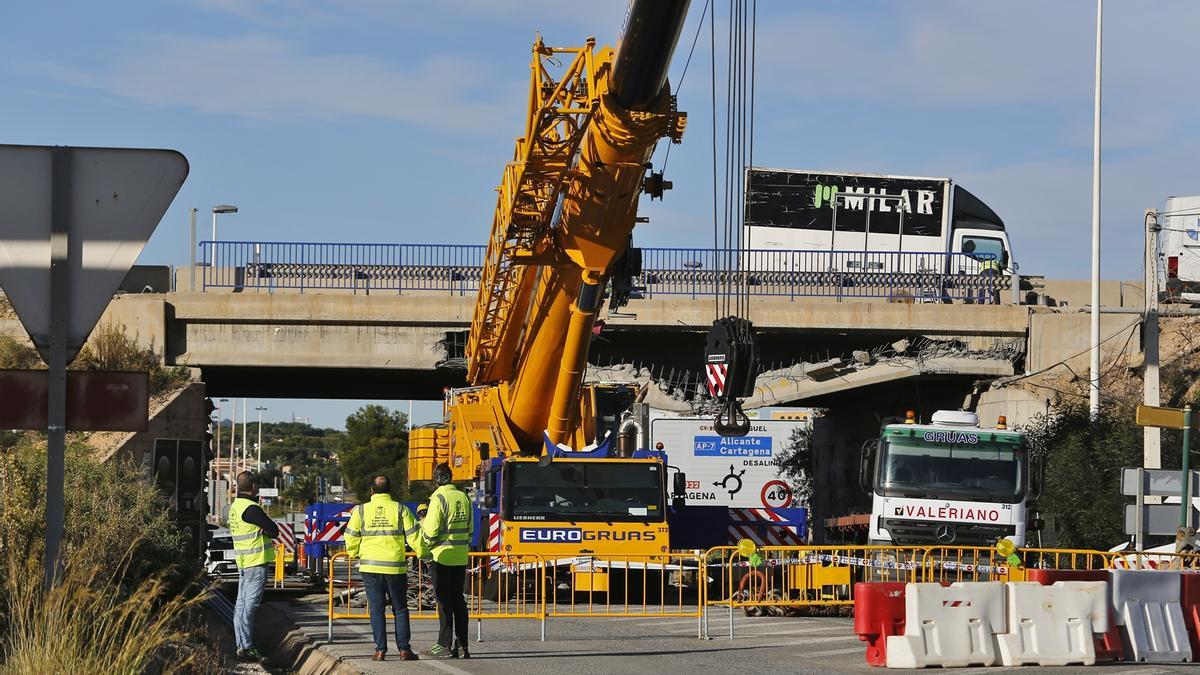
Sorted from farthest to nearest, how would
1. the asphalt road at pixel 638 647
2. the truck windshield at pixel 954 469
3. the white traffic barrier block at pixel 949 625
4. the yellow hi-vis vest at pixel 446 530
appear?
the truck windshield at pixel 954 469 → the yellow hi-vis vest at pixel 446 530 → the white traffic barrier block at pixel 949 625 → the asphalt road at pixel 638 647

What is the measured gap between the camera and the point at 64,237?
22.7 ft

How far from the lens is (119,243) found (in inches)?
274

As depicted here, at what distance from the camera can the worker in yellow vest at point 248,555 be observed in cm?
1426

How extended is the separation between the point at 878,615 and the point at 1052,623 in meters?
1.52

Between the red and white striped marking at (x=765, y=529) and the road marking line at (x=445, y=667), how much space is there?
1098 cm

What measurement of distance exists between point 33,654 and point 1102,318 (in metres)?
30.7

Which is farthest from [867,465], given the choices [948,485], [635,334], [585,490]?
[635,334]

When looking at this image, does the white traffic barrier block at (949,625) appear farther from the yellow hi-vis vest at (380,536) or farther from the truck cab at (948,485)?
the truck cab at (948,485)

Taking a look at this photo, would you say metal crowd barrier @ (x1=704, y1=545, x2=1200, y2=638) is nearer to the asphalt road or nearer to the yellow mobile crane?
the asphalt road

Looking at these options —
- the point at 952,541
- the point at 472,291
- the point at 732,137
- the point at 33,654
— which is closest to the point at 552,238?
the point at 732,137

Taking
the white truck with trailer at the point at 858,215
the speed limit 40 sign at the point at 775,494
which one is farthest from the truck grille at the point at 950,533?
the white truck with trailer at the point at 858,215

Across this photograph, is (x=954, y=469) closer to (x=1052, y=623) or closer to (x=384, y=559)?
(x=1052, y=623)

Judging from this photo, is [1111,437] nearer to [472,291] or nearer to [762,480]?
[762,480]

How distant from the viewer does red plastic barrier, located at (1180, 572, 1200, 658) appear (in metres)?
14.8
